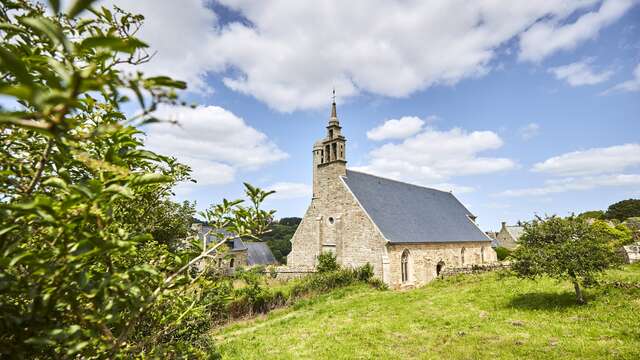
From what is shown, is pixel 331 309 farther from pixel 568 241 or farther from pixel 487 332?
pixel 568 241

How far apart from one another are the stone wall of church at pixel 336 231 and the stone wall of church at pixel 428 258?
1113mm

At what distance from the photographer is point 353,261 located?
23.2 metres

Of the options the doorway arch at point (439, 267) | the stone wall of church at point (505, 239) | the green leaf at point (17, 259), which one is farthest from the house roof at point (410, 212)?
the green leaf at point (17, 259)

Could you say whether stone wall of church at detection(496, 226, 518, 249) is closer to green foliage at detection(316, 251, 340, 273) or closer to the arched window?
the arched window

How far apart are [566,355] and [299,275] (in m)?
18.8

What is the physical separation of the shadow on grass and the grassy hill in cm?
3

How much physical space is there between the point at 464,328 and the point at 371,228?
1190 centimetres

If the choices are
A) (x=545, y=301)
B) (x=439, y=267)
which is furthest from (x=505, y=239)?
(x=545, y=301)

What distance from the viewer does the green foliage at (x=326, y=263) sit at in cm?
2307

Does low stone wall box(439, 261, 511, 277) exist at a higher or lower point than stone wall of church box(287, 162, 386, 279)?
lower

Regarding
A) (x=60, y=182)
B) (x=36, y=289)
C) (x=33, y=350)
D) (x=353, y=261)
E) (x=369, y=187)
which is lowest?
(x=353, y=261)

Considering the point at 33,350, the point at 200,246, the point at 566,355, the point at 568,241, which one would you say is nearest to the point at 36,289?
the point at 33,350

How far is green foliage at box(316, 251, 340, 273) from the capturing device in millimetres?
23066


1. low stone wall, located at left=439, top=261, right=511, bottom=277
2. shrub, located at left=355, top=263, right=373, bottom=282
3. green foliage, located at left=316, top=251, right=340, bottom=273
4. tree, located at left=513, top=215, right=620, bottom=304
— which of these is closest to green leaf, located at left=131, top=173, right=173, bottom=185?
tree, located at left=513, top=215, right=620, bottom=304
